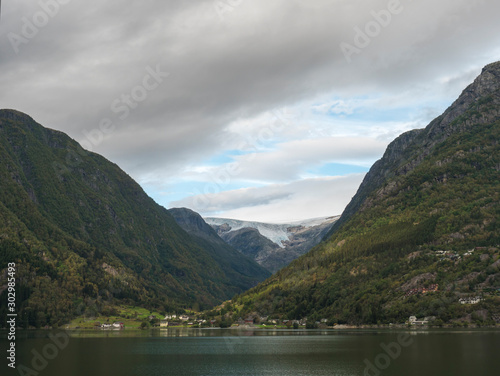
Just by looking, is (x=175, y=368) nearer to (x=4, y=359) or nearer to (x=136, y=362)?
(x=136, y=362)

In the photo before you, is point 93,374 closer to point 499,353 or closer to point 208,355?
point 208,355

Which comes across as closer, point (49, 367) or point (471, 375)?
point (471, 375)

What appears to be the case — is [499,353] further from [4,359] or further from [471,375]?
[4,359]

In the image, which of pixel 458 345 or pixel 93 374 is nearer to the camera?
pixel 93 374

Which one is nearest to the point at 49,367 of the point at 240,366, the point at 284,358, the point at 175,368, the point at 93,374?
the point at 93,374

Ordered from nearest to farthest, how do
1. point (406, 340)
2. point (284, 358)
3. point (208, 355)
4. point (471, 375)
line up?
point (471, 375) < point (284, 358) < point (208, 355) < point (406, 340)

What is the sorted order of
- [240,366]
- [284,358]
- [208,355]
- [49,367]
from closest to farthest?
[49,367] → [240,366] → [284,358] → [208,355]

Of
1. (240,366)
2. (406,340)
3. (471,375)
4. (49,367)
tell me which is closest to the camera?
(471,375)

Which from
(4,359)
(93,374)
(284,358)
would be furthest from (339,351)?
(4,359)
